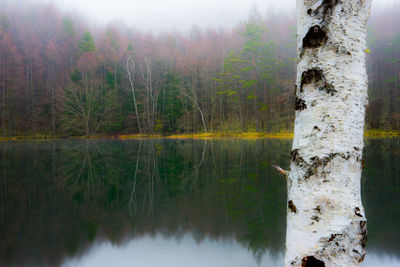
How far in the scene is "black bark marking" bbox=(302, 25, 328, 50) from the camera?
0.95 metres

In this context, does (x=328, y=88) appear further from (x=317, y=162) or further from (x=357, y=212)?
(x=357, y=212)

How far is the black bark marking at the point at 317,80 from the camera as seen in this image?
3.06 ft

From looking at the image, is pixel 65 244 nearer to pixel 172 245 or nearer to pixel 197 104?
pixel 172 245

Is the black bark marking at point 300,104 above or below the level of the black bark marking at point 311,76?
below

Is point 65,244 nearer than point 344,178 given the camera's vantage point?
No

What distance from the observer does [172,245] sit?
125 inches

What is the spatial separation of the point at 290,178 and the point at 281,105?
2810 cm

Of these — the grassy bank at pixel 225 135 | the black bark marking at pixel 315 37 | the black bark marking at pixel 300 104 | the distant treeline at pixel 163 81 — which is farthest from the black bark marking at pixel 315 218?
the distant treeline at pixel 163 81

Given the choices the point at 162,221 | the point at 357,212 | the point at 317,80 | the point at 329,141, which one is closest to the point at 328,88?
the point at 317,80

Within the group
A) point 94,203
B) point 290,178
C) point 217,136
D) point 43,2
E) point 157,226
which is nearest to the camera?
point 290,178

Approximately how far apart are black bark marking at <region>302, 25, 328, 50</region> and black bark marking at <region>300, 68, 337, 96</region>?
0.33 feet

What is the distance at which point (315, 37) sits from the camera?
3.18 ft

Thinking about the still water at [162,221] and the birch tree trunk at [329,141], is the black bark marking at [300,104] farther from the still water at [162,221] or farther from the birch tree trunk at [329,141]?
the still water at [162,221]

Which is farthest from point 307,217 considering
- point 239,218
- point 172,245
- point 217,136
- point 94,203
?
point 217,136
